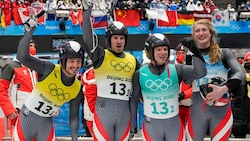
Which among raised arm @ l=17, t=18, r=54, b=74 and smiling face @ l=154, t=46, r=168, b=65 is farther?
smiling face @ l=154, t=46, r=168, b=65

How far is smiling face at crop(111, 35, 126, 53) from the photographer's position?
414 cm

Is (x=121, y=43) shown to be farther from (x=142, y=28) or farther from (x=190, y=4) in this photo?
(x=190, y=4)

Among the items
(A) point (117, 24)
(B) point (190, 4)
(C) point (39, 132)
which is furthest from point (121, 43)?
(B) point (190, 4)

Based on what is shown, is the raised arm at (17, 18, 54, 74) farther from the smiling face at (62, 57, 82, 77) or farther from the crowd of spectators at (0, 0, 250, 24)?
the crowd of spectators at (0, 0, 250, 24)

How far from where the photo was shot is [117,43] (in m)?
4.15

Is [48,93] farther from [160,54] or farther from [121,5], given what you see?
[121,5]

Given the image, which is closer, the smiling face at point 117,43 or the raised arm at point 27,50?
the raised arm at point 27,50

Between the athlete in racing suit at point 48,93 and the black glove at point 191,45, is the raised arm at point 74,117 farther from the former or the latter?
the black glove at point 191,45

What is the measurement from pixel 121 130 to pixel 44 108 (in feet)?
2.75

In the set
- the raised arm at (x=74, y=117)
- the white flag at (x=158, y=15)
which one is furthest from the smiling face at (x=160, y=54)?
the white flag at (x=158, y=15)

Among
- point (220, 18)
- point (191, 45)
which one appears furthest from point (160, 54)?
point (220, 18)

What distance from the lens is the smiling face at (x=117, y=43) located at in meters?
4.14

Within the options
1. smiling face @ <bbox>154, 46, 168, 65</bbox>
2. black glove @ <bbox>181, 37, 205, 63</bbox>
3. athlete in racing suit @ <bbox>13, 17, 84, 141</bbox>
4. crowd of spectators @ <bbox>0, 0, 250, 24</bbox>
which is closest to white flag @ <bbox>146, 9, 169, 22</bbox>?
crowd of spectators @ <bbox>0, 0, 250, 24</bbox>

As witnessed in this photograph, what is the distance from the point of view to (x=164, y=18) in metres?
11.2
